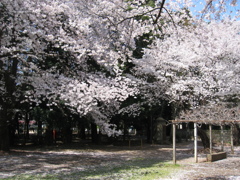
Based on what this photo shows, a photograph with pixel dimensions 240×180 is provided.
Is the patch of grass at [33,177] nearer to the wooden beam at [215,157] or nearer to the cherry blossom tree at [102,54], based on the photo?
the cherry blossom tree at [102,54]

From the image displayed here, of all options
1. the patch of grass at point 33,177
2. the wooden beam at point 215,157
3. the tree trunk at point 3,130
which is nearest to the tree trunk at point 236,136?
the wooden beam at point 215,157

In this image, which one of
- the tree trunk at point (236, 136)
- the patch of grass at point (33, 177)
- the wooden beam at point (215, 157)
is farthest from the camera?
the tree trunk at point (236, 136)

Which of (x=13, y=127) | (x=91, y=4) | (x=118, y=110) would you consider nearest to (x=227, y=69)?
(x=118, y=110)

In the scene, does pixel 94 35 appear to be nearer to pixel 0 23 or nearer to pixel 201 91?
pixel 0 23

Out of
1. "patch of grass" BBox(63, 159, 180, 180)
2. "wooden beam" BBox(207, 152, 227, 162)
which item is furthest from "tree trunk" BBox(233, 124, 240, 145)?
"patch of grass" BBox(63, 159, 180, 180)

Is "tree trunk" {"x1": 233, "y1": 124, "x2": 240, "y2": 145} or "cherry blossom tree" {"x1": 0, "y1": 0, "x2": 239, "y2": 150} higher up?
"cherry blossom tree" {"x1": 0, "y1": 0, "x2": 239, "y2": 150}

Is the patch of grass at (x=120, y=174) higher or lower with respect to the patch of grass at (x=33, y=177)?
lower

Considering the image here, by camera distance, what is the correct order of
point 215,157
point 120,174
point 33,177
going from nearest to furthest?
point 33,177 < point 120,174 < point 215,157

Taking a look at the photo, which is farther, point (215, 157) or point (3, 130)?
point (3, 130)

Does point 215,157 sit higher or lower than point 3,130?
lower

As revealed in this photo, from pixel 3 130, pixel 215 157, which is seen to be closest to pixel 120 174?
pixel 215 157

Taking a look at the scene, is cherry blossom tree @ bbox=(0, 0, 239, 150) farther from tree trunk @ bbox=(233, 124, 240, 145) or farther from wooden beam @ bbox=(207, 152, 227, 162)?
tree trunk @ bbox=(233, 124, 240, 145)

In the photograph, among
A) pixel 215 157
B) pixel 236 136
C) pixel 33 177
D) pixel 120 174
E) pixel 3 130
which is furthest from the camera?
pixel 236 136

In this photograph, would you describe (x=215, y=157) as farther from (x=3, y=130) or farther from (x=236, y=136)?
(x=236, y=136)
